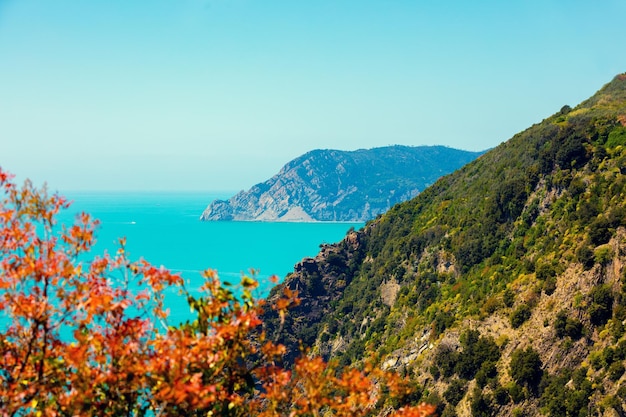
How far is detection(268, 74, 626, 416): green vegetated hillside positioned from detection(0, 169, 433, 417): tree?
33709 millimetres

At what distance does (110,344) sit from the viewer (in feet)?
31.3

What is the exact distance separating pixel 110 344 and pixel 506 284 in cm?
5265

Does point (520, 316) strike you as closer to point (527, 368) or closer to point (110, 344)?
point (527, 368)

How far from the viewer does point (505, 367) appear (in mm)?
47312

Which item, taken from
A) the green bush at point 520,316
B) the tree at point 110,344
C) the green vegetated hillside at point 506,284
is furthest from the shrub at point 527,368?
the tree at point 110,344

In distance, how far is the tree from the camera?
9.33 metres

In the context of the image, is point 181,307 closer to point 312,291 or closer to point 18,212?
point 312,291

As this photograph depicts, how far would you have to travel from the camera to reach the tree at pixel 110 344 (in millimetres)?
9328

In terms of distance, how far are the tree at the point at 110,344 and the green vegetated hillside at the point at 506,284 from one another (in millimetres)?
33709

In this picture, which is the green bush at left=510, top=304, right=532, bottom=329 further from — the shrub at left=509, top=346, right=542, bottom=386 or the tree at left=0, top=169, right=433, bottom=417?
the tree at left=0, top=169, right=433, bottom=417

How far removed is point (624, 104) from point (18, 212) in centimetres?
7800

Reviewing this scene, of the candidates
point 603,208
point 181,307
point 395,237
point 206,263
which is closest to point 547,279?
point 603,208

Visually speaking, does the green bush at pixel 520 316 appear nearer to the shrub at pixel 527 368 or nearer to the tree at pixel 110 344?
the shrub at pixel 527 368

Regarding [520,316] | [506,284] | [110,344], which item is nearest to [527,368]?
[520,316]
